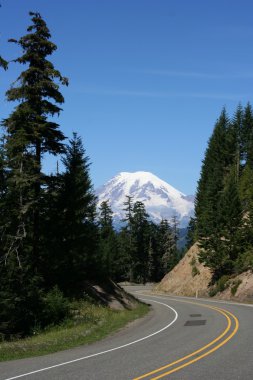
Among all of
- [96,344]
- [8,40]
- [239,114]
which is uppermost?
[239,114]

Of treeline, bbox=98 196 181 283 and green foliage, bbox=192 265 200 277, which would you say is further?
treeline, bbox=98 196 181 283

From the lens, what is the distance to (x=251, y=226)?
170 feet

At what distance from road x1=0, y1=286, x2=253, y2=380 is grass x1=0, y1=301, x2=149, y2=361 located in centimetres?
106

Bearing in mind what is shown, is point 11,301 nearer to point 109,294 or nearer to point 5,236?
point 5,236

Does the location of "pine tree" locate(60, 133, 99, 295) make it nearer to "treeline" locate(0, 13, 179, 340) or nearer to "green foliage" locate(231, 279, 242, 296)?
"treeline" locate(0, 13, 179, 340)

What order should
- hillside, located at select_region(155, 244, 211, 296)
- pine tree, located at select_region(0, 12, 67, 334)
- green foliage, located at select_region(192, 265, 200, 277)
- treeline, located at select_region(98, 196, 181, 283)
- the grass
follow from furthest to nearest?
1. treeline, located at select_region(98, 196, 181, 283)
2. green foliage, located at select_region(192, 265, 200, 277)
3. hillside, located at select_region(155, 244, 211, 296)
4. pine tree, located at select_region(0, 12, 67, 334)
5. the grass

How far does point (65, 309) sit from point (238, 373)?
53.3ft

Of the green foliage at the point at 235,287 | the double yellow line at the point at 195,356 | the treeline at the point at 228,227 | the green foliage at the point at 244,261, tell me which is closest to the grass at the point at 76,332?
the double yellow line at the point at 195,356

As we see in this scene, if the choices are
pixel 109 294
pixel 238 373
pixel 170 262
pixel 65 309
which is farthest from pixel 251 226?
pixel 170 262

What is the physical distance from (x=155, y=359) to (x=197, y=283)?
50527 mm

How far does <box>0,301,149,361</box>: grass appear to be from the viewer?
688 inches

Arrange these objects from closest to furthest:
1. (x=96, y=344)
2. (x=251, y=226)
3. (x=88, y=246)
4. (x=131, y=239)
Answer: (x=96, y=344), (x=88, y=246), (x=251, y=226), (x=131, y=239)

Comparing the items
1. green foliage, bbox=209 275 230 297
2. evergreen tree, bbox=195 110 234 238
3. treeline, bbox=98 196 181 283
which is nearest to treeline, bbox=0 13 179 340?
green foliage, bbox=209 275 230 297

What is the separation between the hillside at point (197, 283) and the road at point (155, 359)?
25.4 metres
